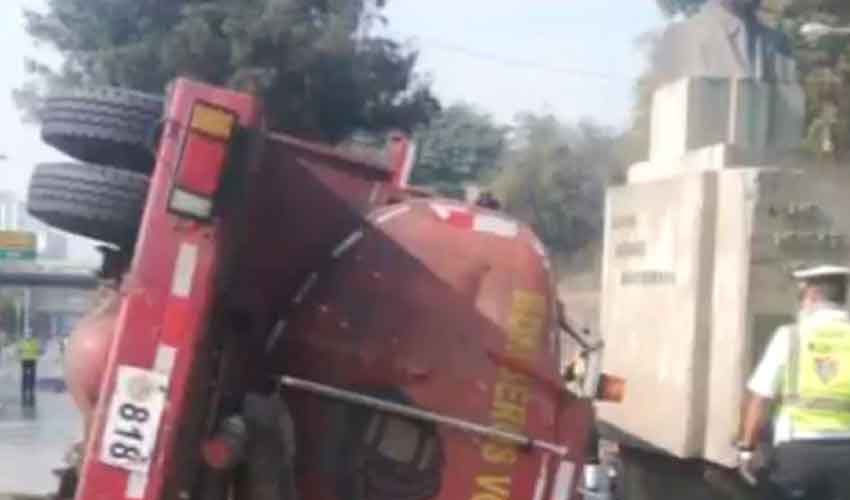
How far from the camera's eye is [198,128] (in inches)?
196

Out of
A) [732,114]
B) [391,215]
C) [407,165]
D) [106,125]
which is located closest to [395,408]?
[391,215]

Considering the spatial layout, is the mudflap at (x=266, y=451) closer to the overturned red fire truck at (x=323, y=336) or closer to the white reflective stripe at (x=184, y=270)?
the overturned red fire truck at (x=323, y=336)

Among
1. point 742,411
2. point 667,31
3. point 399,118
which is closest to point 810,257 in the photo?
point 742,411

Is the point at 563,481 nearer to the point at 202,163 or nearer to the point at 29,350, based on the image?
the point at 202,163

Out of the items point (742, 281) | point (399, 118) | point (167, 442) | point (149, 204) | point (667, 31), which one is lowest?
point (167, 442)

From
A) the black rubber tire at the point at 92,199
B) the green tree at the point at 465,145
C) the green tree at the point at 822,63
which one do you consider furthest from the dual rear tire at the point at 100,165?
the green tree at the point at 465,145

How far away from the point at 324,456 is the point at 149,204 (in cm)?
101

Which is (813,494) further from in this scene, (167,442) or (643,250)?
(643,250)

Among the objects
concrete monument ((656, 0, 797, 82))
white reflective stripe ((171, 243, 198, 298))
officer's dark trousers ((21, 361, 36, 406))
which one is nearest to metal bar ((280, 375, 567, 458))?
white reflective stripe ((171, 243, 198, 298))

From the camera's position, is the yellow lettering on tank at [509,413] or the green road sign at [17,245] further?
the green road sign at [17,245]

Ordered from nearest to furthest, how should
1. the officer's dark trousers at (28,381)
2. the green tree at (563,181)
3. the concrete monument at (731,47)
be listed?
the concrete monument at (731,47), the officer's dark trousers at (28,381), the green tree at (563,181)

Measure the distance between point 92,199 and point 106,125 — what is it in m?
0.24

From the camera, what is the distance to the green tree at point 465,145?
55244 millimetres

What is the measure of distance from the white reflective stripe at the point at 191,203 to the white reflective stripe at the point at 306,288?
62cm
